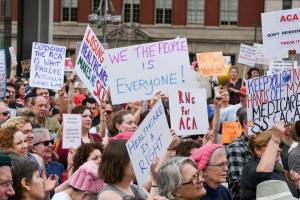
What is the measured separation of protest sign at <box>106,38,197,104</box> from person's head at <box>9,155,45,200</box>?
138 inches

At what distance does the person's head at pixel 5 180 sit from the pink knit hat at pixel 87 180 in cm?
171

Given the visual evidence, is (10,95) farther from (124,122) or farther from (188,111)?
(188,111)

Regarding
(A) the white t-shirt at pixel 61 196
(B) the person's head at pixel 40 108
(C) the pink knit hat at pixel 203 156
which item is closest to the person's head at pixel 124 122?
(B) the person's head at pixel 40 108

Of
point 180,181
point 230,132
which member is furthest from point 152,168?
point 230,132

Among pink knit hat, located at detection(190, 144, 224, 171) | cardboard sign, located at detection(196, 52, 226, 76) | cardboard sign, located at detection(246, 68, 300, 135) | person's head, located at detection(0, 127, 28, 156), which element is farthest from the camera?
cardboard sign, located at detection(196, 52, 226, 76)

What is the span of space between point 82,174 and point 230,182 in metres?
1.60

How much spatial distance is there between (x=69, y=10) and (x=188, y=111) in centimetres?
5351

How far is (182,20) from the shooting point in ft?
202

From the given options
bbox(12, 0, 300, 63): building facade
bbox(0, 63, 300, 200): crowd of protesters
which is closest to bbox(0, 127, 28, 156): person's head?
bbox(0, 63, 300, 200): crowd of protesters

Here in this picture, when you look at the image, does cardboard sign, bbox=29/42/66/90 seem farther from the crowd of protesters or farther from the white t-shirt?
the white t-shirt

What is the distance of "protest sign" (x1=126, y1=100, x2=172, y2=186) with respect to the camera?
250 inches

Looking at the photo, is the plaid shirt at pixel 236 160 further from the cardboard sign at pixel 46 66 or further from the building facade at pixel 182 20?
the building facade at pixel 182 20

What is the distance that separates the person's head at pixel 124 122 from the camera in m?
9.09

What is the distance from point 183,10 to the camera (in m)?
61.7
